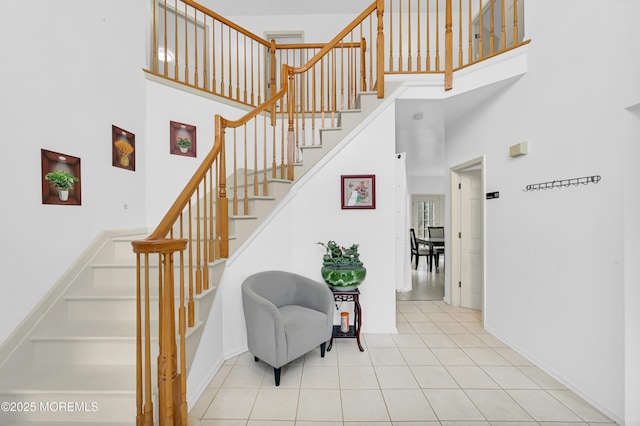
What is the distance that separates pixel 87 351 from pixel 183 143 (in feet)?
7.75

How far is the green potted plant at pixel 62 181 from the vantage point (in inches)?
78.3

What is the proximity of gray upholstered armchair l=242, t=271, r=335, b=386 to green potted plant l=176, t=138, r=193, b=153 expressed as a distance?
1.91m

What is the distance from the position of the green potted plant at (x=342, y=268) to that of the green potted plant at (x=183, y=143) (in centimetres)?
215

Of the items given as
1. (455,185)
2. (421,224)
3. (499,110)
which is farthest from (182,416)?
(421,224)

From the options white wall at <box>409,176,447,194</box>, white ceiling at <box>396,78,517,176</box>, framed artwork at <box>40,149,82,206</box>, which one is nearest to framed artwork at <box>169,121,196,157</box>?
framed artwork at <box>40,149,82,206</box>

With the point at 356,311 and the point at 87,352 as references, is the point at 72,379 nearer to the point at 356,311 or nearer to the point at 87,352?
the point at 87,352

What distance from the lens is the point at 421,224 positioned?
982 cm

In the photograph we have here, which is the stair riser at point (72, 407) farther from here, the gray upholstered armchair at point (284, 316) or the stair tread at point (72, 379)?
the gray upholstered armchair at point (284, 316)

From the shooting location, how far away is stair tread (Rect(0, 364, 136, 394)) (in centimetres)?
151

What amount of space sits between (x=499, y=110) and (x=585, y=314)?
2.13 metres

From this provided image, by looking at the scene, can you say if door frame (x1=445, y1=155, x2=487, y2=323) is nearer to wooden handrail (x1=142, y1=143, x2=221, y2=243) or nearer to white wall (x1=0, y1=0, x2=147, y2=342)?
wooden handrail (x1=142, y1=143, x2=221, y2=243)

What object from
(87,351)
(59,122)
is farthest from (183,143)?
(87,351)

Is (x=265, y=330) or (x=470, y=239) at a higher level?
(x=470, y=239)

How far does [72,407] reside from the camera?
149cm
